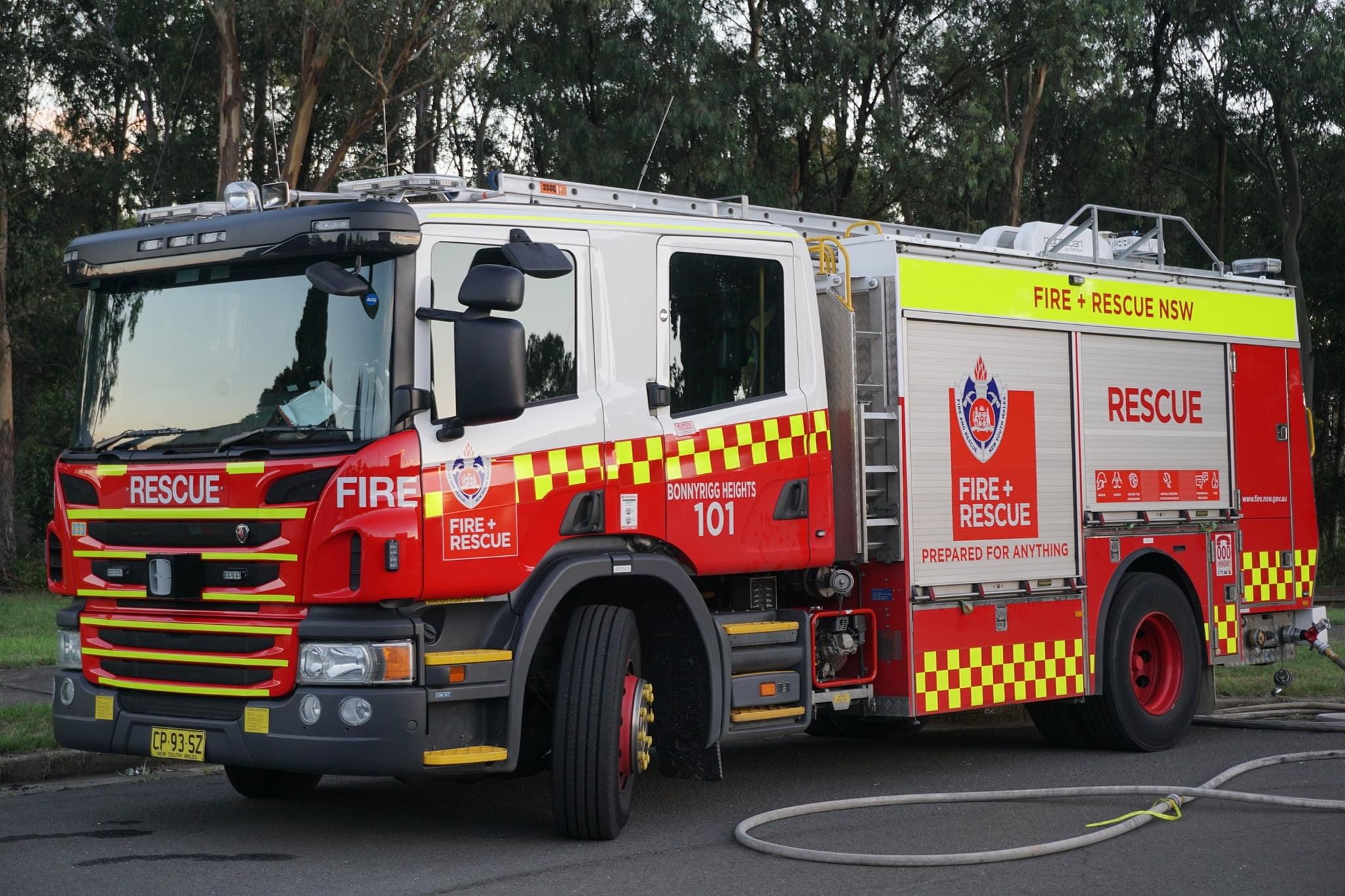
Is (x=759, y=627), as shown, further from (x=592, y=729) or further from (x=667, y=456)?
(x=592, y=729)

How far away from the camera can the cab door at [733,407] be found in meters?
7.31

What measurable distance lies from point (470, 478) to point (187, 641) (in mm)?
1416

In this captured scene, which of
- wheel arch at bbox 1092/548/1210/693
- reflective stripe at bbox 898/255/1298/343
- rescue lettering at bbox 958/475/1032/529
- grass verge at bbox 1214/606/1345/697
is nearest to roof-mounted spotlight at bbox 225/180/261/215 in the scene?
reflective stripe at bbox 898/255/1298/343

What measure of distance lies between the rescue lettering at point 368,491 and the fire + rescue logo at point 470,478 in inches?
10.0

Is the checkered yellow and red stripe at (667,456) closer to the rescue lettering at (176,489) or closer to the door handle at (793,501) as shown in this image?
the door handle at (793,501)

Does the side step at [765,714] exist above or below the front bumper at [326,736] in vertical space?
below

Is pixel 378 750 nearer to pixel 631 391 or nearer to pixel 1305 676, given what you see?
pixel 631 391

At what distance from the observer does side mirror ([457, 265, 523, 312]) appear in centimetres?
616

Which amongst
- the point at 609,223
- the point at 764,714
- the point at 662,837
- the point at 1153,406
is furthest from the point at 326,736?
the point at 1153,406

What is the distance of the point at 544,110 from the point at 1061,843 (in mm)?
20445

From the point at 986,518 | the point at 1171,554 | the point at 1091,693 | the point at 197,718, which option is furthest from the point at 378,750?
the point at 1171,554

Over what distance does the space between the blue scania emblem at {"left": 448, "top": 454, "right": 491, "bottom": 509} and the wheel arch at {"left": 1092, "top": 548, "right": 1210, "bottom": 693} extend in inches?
184

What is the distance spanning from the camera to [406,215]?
636 cm

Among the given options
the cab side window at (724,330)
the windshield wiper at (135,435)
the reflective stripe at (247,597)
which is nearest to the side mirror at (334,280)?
the windshield wiper at (135,435)
